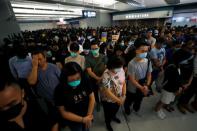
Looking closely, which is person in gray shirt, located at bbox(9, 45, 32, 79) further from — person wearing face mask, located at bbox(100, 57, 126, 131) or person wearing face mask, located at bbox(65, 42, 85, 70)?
person wearing face mask, located at bbox(100, 57, 126, 131)

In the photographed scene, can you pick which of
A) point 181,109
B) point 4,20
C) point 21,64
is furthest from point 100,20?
point 21,64

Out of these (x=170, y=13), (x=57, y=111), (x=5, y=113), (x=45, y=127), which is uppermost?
(x=170, y=13)

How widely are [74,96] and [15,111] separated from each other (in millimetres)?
621

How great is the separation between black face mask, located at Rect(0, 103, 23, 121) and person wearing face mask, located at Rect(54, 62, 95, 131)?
0.47 meters

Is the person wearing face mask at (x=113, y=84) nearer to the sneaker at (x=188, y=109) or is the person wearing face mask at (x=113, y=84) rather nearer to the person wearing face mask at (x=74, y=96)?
the person wearing face mask at (x=74, y=96)

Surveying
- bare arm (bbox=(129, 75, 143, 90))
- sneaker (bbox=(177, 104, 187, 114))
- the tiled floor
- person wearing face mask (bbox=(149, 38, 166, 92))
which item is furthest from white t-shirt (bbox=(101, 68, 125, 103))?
sneaker (bbox=(177, 104, 187, 114))

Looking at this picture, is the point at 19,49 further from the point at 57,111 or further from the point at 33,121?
the point at 33,121

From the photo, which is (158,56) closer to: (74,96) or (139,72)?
(139,72)

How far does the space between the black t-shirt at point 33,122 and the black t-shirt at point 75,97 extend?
11.2 inches

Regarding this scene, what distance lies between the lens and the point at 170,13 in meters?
11.7

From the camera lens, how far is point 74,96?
1458 mm

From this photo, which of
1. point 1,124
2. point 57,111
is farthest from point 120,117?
point 1,124

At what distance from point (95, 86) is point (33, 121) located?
1.76m

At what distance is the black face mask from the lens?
0.91 metres
